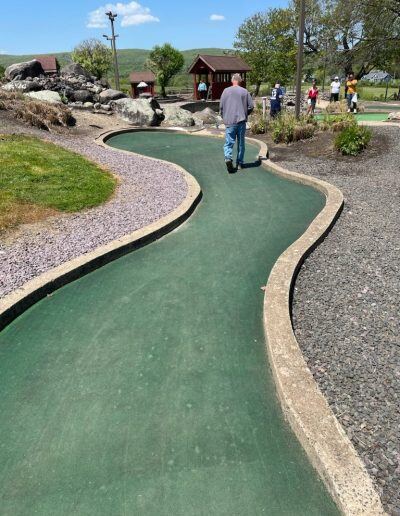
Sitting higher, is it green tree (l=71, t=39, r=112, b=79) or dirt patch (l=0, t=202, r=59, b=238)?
green tree (l=71, t=39, r=112, b=79)

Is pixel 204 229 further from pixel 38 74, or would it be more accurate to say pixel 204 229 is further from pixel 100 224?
pixel 38 74

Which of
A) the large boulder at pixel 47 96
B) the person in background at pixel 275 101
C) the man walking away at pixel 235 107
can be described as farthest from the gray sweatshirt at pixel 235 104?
the large boulder at pixel 47 96

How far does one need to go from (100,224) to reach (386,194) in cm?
562

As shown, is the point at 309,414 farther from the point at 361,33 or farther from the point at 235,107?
the point at 361,33

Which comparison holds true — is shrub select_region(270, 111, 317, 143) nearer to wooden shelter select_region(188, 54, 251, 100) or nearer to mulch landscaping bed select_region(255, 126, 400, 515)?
mulch landscaping bed select_region(255, 126, 400, 515)

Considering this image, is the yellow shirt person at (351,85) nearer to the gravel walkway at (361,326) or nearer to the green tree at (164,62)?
the gravel walkway at (361,326)

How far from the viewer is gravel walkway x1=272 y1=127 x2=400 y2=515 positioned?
2.71m

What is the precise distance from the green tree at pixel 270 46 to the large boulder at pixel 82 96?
30.8 meters

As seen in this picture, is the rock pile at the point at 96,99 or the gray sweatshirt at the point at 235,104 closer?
the gray sweatshirt at the point at 235,104

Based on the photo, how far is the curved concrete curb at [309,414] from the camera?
2.28 meters

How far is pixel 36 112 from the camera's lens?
14.0m

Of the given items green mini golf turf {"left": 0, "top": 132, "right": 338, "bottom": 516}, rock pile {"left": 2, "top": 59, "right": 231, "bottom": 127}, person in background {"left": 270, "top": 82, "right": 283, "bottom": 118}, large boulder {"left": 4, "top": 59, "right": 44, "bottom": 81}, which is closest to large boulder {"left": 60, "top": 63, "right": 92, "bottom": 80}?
rock pile {"left": 2, "top": 59, "right": 231, "bottom": 127}

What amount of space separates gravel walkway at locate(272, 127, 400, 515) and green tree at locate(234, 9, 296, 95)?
43896mm

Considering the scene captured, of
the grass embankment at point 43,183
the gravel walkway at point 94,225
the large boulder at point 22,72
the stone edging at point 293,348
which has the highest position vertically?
the large boulder at point 22,72
